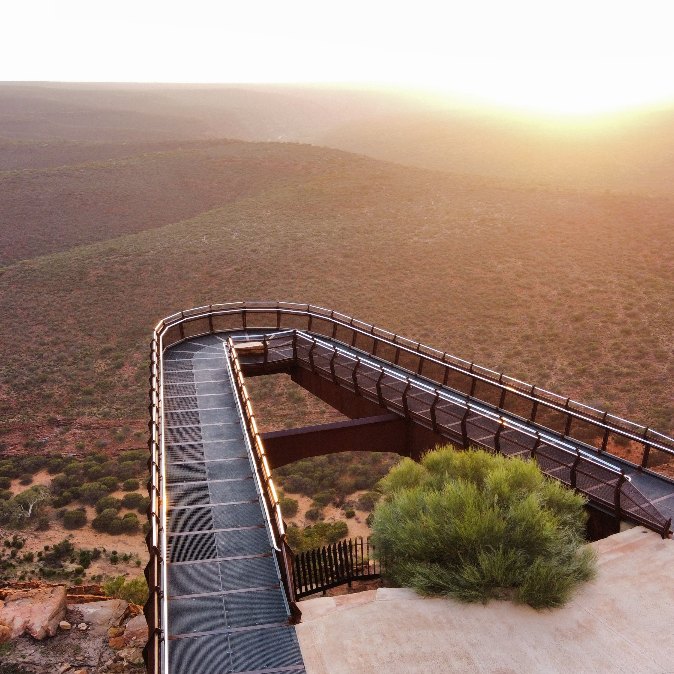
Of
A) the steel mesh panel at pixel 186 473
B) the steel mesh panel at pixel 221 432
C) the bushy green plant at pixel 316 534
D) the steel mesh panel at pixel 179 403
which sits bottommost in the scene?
the bushy green plant at pixel 316 534

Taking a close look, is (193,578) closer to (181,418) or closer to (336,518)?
(181,418)

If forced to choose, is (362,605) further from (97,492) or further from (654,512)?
(97,492)

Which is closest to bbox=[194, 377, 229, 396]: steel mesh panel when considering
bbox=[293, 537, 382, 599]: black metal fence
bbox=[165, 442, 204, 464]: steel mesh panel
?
bbox=[165, 442, 204, 464]: steel mesh panel

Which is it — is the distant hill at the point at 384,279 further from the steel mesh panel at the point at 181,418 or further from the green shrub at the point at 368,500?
the steel mesh panel at the point at 181,418

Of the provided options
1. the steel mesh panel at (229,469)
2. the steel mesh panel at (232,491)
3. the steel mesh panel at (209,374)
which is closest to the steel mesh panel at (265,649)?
the steel mesh panel at (232,491)

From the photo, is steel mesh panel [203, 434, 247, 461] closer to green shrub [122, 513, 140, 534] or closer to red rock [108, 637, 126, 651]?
red rock [108, 637, 126, 651]

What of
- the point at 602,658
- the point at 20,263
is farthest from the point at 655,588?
the point at 20,263
